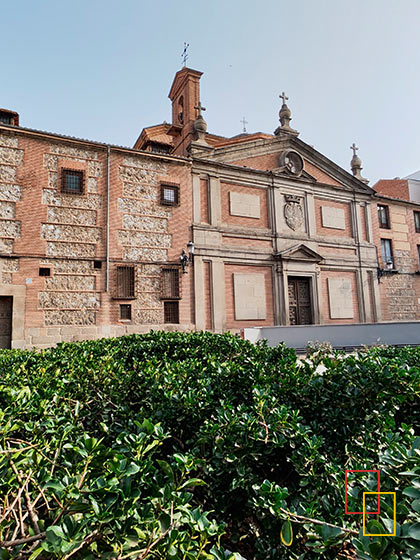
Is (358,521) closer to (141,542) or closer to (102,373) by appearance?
(141,542)

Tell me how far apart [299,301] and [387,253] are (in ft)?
24.6

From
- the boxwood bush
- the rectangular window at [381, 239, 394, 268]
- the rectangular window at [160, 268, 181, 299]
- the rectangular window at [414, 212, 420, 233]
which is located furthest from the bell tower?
the rectangular window at [414, 212, 420, 233]

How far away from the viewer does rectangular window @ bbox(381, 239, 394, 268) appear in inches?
756

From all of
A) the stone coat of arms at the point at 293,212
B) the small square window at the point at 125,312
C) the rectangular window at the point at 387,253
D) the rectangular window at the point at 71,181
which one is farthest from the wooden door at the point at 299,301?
the rectangular window at the point at 71,181

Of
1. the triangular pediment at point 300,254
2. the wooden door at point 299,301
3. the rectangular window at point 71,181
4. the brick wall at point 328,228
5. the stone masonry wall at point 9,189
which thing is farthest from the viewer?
the brick wall at point 328,228

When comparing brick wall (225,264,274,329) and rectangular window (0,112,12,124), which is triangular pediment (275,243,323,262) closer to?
brick wall (225,264,274,329)

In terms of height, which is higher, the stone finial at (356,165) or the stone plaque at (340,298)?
the stone finial at (356,165)

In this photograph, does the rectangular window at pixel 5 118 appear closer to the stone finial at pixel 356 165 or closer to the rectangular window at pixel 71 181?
the rectangular window at pixel 71 181

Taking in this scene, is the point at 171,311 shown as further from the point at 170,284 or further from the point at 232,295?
the point at 232,295

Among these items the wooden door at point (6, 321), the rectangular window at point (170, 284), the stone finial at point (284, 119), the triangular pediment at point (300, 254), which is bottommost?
the wooden door at point (6, 321)

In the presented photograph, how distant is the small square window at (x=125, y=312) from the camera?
1246cm

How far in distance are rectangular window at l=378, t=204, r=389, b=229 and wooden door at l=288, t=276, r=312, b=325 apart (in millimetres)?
7226

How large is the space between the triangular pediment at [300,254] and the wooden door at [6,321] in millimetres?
11164

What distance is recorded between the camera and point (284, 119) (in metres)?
17.7
